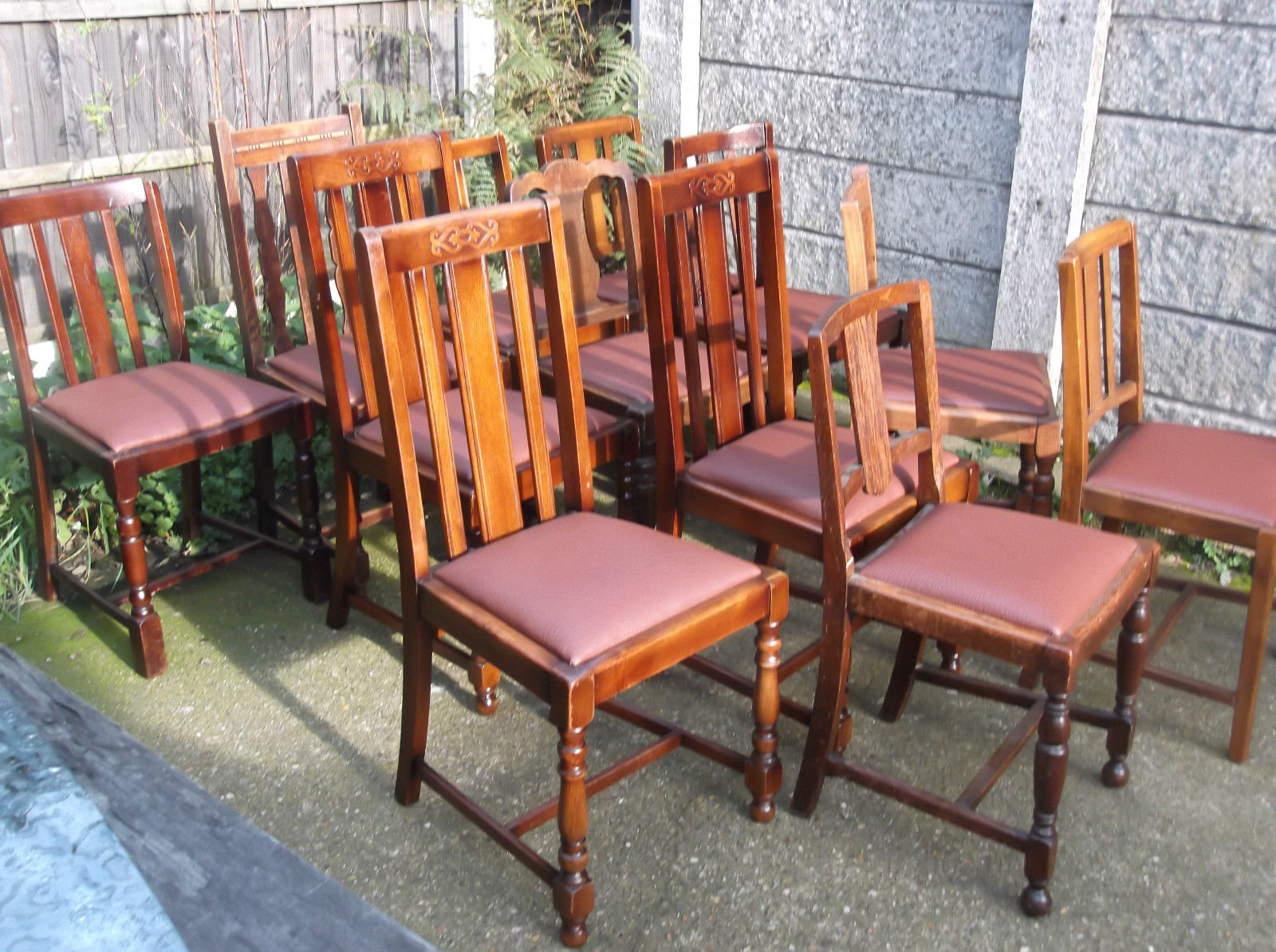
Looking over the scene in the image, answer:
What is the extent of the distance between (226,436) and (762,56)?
2354mm

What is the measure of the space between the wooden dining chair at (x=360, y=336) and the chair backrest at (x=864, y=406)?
72 centimetres

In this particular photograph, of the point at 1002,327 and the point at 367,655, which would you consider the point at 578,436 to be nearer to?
the point at 367,655

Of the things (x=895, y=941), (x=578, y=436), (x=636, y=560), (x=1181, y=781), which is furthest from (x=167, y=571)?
(x=1181, y=781)

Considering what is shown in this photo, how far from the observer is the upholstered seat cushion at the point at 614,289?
3.53 metres

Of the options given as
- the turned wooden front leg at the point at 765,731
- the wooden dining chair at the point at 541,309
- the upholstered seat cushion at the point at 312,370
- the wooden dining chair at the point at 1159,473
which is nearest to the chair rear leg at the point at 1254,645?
the wooden dining chair at the point at 1159,473

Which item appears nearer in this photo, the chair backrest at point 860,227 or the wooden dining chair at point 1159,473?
the wooden dining chair at point 1159,473

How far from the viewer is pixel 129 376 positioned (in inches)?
117

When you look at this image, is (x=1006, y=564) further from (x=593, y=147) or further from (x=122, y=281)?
(x=122, y=281)

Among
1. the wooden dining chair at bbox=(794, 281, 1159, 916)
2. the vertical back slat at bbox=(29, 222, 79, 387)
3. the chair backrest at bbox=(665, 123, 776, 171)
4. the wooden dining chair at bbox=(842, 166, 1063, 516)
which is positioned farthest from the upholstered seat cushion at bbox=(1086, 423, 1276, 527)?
the vertical back slat at bbox=(29, 222, 79, 387)

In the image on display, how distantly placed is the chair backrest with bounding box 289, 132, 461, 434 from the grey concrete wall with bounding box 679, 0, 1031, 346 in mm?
1672

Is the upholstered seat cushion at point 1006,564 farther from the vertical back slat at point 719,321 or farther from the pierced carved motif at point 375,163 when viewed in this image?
the pierced carved motif at point 375,163

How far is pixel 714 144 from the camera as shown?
3.39m

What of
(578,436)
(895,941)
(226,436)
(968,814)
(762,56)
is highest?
(762,56)

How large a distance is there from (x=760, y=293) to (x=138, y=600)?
1.93 m
